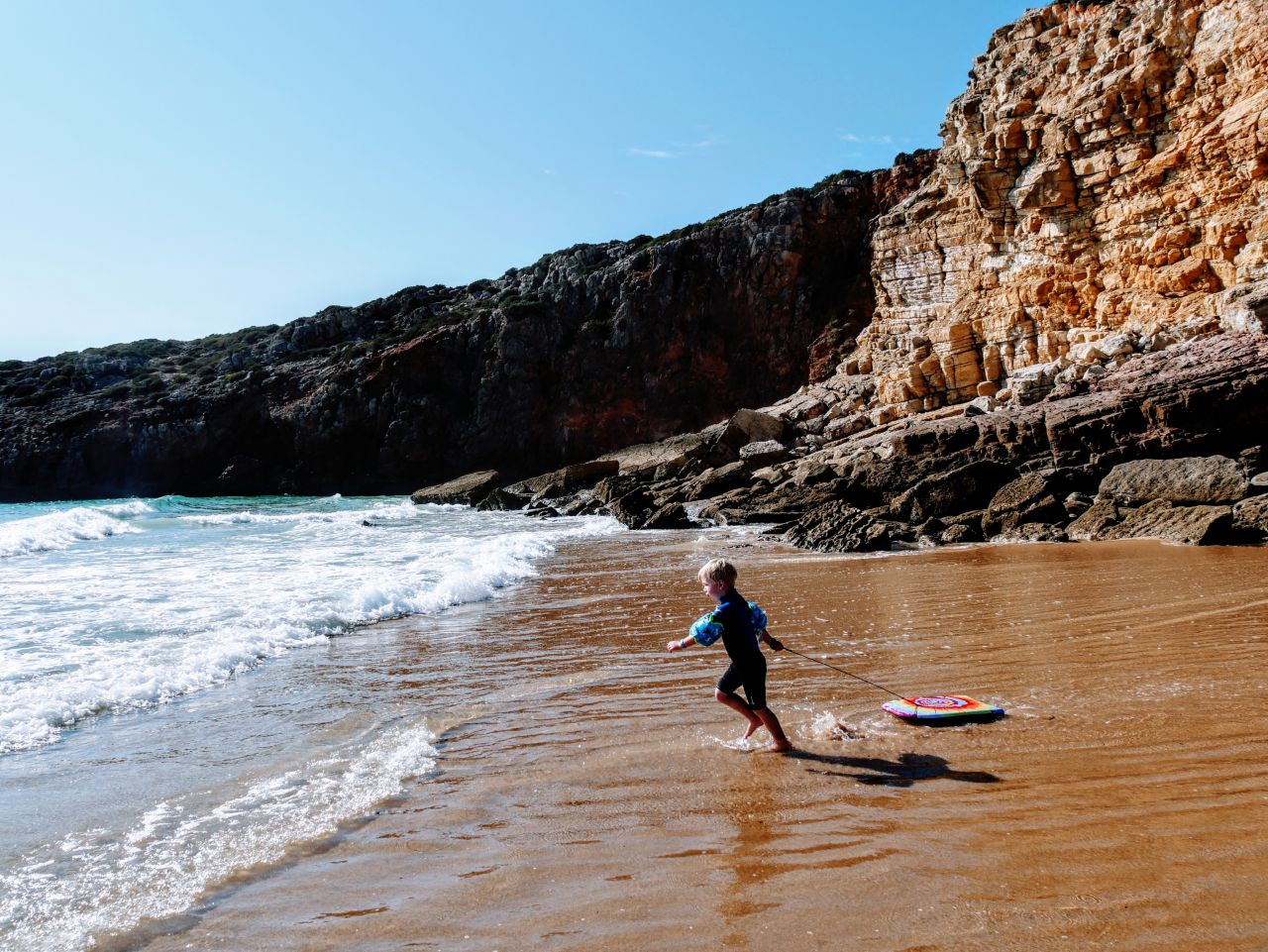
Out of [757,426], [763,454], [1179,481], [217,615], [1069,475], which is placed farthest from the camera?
[757,426]

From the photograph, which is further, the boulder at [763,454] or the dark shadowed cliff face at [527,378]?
the dark shadowed cliff face at [527,378]

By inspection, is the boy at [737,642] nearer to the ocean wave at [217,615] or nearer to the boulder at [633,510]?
the ocean wave at [217,615]

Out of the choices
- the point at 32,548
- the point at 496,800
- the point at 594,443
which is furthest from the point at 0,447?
the point at 496,800

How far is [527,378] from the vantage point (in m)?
50.0

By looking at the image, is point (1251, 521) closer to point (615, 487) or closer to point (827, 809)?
point (827, 809)

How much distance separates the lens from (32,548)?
62.2 feet

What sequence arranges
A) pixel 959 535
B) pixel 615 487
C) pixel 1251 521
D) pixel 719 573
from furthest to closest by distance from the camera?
pixel 615 487, pixel 959 535, pixel 1251 521, pixel 719 573

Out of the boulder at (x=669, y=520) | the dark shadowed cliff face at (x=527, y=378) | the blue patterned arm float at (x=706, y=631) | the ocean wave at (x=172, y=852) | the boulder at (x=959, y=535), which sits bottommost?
the ocean wave at (x=172, y=852)

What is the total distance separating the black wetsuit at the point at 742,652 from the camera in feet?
15.6

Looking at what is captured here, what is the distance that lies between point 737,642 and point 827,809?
1.23 metres

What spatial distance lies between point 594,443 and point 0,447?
3834 cm

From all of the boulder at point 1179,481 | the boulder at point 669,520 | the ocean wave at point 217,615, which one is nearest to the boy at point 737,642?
the ocean wave at point 217,615

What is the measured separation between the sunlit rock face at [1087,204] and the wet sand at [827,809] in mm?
17474

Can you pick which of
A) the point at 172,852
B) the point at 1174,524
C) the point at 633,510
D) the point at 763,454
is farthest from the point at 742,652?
the point at 763,454
